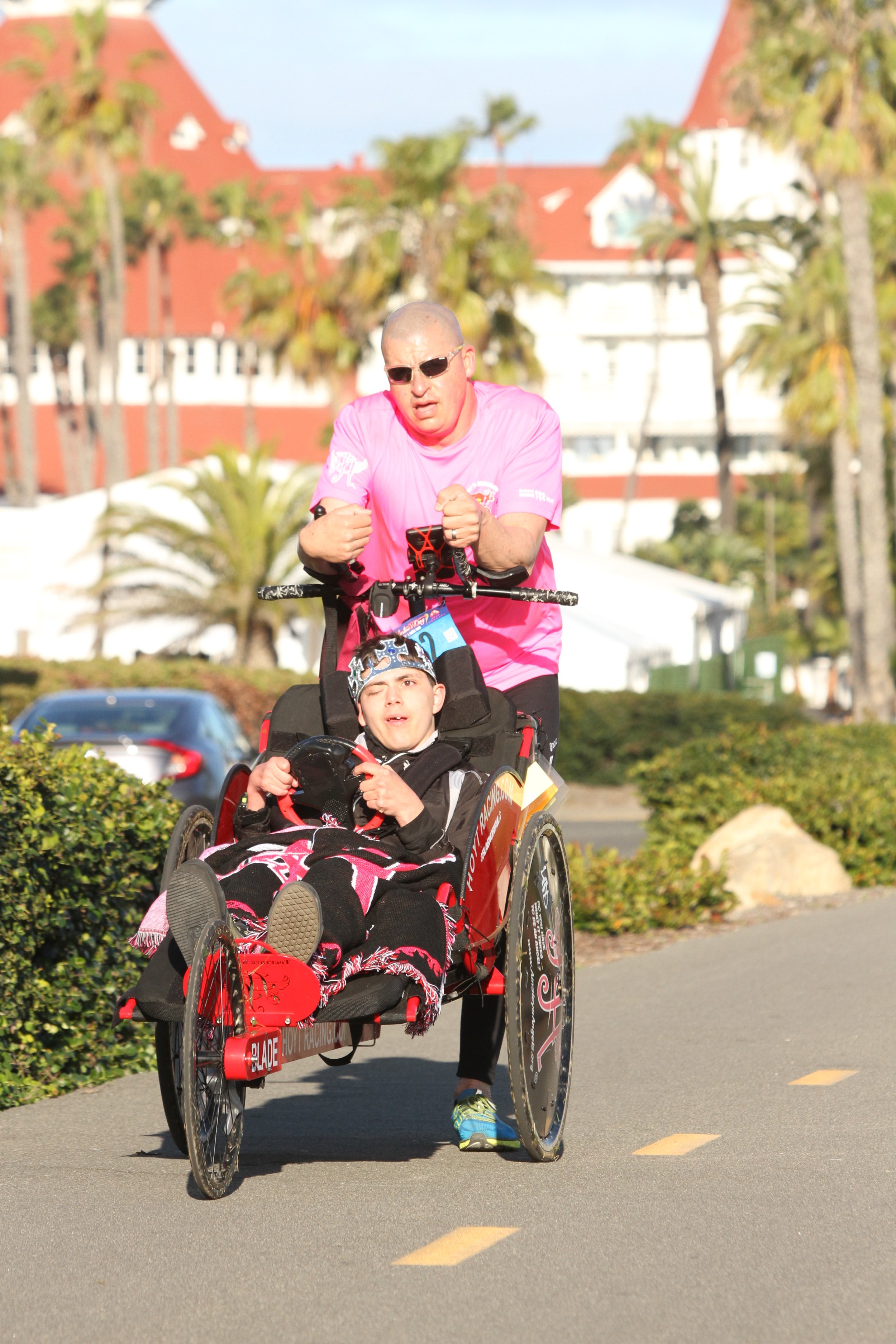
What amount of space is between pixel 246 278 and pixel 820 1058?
148ft

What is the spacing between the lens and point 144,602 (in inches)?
1487

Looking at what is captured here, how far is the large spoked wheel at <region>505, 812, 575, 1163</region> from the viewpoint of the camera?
17.0ft

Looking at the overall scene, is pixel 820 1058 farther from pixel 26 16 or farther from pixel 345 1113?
pixel 26 16

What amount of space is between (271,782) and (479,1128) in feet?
3.87

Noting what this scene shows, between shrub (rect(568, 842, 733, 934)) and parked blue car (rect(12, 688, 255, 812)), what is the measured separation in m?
4.09

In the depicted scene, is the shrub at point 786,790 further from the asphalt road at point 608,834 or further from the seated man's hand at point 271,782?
the seated man's hand at point 271,782

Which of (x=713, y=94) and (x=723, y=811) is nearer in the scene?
(x=723, y=811)

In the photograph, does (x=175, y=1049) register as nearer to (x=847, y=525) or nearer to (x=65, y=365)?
(x=847, y=525)

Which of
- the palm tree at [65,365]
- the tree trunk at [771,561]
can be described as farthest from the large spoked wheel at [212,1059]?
the palm tree at [65,365]

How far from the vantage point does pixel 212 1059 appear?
4.58 meters

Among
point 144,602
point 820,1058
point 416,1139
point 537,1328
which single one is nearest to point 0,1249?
point 537,1328

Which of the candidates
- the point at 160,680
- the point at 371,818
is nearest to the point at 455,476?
the point at 371,818

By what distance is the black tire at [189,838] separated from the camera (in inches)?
206

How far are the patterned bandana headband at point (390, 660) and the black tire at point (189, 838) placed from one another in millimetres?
551
